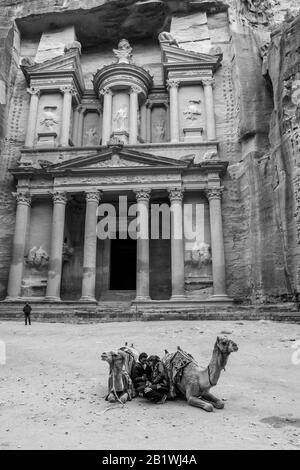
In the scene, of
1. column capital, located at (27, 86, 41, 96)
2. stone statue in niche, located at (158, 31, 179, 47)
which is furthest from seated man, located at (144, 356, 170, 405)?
stone statue in niche, located at (158, 31, 179, 47)

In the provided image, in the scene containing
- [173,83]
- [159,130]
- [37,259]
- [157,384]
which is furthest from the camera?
[159,130]

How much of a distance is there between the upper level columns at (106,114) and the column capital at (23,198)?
553 cm

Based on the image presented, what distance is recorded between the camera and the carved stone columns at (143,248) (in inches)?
763

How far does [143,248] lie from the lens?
65.7 ft

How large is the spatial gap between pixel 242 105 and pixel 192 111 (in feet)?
10.7

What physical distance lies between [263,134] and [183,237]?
711cm

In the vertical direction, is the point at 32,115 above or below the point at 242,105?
above

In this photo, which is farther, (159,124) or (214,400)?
(159,124)

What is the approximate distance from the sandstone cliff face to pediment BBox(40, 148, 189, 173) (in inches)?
139

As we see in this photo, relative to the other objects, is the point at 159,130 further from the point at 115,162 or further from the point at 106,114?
the point at 115,162

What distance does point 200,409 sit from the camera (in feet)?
18.6

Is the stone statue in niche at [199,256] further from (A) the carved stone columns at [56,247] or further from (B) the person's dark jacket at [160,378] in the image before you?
(B) the person's dark jacket at [160,378]

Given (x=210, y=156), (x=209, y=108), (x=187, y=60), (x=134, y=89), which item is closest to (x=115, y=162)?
(x=210, y=156)

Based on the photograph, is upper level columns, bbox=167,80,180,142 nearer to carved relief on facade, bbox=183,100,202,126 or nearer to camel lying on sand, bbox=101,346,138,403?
carved relief on facade, bbox=183,100,202,126
